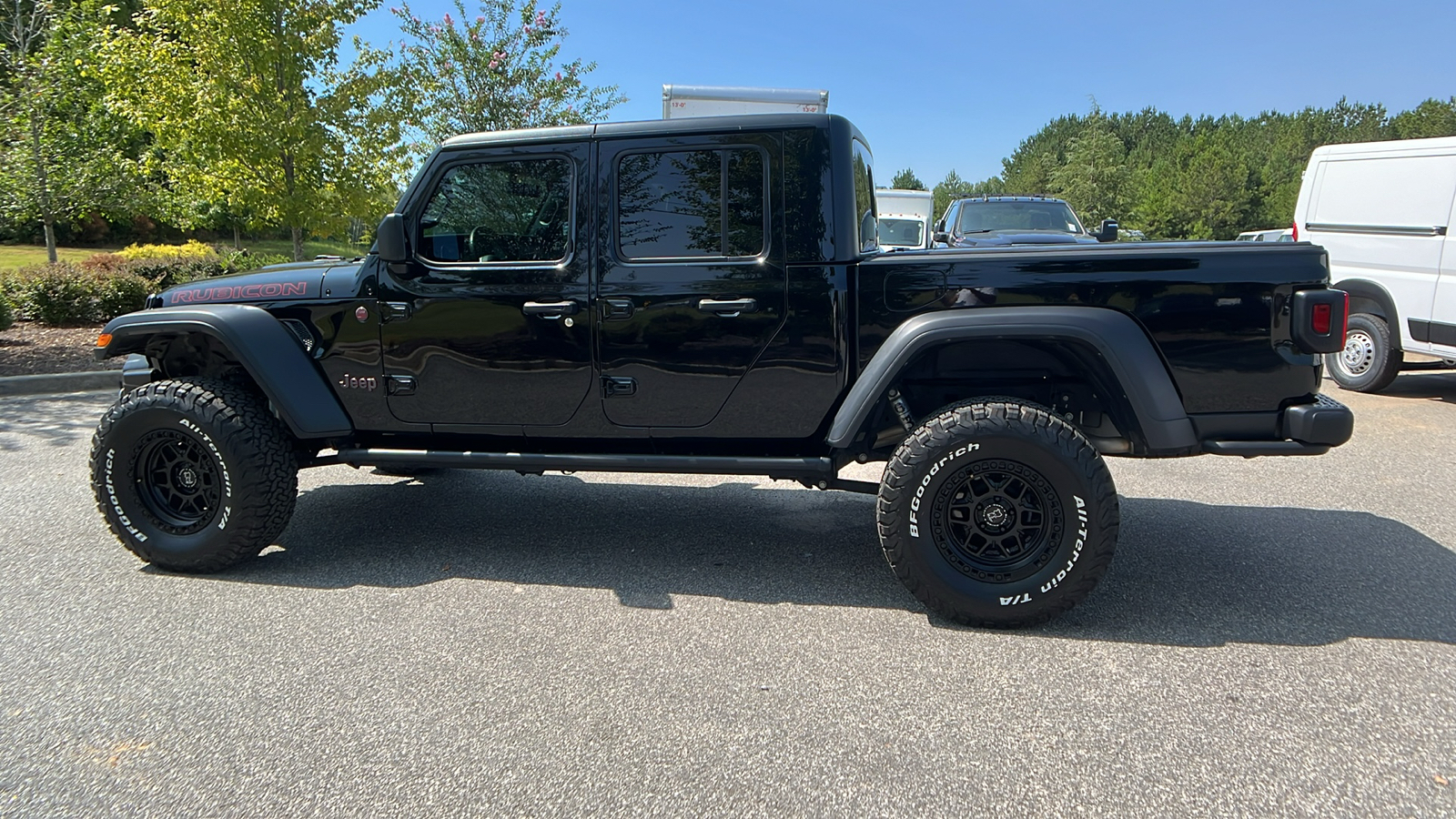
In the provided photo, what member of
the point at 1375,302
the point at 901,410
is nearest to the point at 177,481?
the point at 901,410

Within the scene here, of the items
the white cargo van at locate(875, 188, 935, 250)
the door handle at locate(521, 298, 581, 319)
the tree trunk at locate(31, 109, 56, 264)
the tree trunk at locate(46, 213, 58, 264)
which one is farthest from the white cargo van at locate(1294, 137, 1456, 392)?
the tree trunk at locate(46, 213, 58, 264)

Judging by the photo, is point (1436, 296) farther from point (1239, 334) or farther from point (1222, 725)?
point (1222, 725)

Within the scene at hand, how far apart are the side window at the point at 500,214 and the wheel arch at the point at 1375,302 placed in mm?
7606

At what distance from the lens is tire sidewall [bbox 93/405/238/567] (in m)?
3.79

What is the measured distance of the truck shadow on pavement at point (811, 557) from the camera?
3416 millimetres

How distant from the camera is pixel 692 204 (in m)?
3.65

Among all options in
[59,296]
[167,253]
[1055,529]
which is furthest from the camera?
[167,253]

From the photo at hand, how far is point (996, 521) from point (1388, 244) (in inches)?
286

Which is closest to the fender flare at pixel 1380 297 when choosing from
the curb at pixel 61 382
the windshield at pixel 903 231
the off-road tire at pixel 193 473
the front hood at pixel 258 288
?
the windshield at pixel 903 231

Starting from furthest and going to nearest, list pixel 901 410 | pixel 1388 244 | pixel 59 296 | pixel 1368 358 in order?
pixel 59 296 < pixel 1368 358 < pixel 1388 244 < pixel 901 410

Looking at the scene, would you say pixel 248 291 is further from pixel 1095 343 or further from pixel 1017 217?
pixel 1017 217

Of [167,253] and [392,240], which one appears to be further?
[167,253]

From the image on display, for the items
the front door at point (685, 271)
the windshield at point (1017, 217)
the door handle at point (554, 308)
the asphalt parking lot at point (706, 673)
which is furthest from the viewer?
the windshield at point (1017, 217)

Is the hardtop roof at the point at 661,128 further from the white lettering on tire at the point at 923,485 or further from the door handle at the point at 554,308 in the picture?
the white lettering on tire at the point at 923,485
